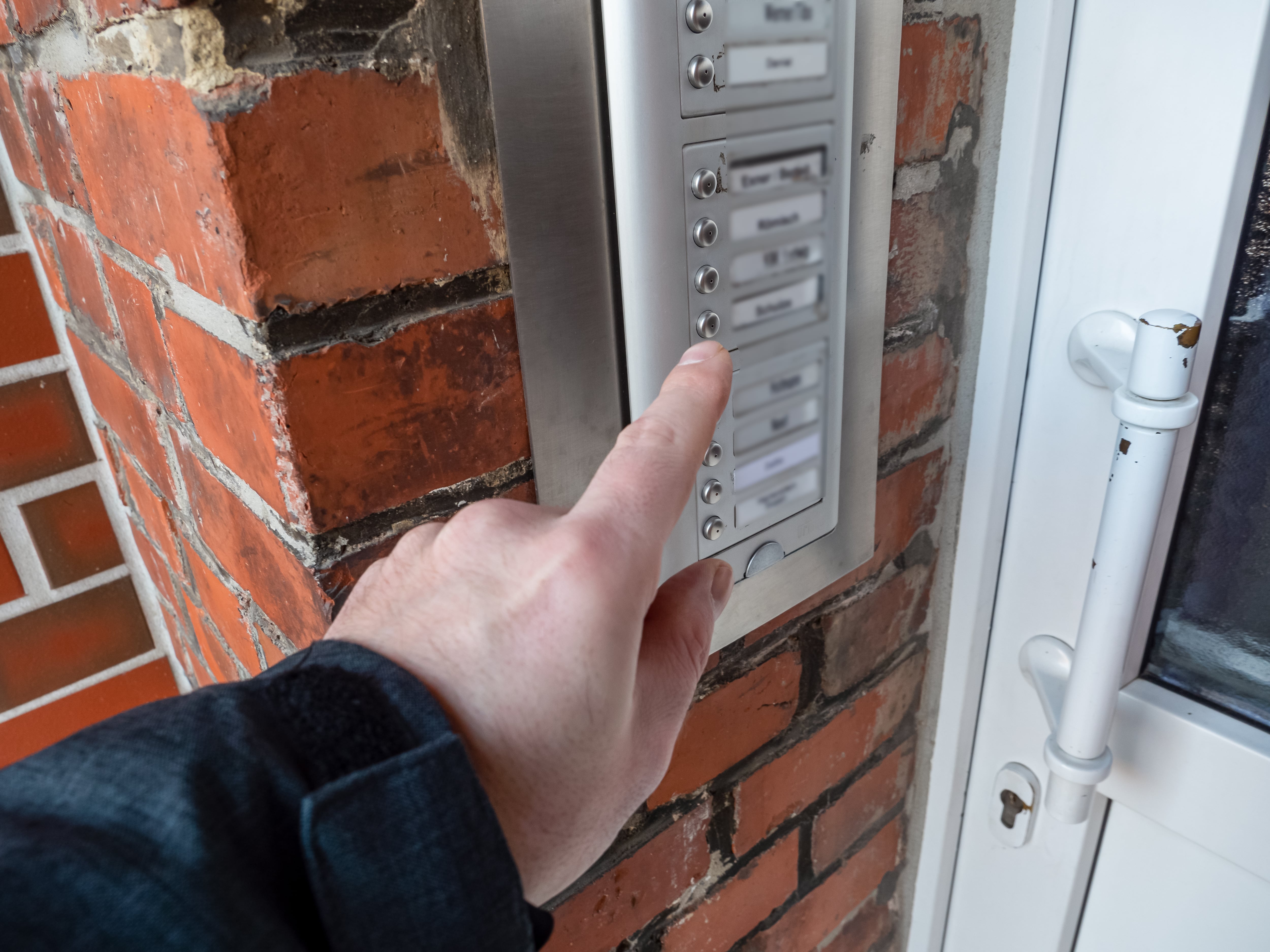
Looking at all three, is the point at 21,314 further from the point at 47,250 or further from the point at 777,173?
the point at 777,173

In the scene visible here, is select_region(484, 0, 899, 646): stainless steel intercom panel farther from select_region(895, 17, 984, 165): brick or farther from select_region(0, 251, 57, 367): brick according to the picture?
select_region(0, 251, 57, 367): brick

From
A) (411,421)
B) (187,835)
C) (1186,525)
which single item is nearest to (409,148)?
(411,421)

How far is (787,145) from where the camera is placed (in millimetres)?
416

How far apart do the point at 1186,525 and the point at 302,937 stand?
0.58 m

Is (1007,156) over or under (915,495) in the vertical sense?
over

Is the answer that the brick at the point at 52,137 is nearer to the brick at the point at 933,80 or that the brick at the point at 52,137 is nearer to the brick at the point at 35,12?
the brick at the point at 35,12

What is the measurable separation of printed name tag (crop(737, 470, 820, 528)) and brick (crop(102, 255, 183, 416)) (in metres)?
0.32

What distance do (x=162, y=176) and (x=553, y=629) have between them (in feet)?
0.83

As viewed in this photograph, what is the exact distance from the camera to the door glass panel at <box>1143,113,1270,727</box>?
49 cm

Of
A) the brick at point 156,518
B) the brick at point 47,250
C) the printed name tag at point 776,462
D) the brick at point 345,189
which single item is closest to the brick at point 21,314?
the brick at point 47,250

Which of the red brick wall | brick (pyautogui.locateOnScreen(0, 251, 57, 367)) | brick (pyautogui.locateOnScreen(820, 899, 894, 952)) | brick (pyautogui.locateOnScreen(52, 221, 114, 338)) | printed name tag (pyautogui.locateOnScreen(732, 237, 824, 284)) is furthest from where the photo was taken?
brick (pyautogui.locateOnScreen(820, 899, 894, 952))

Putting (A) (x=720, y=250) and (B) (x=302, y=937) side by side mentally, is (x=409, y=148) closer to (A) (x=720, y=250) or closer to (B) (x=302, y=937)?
(A) (x=720, y=250)

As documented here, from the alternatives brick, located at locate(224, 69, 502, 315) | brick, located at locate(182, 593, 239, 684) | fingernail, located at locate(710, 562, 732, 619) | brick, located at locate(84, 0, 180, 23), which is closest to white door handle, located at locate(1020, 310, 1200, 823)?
fingernail, located at locate(710, 562, 732, 619)

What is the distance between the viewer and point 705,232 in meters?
0.40
